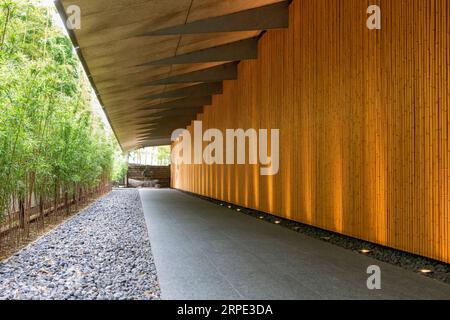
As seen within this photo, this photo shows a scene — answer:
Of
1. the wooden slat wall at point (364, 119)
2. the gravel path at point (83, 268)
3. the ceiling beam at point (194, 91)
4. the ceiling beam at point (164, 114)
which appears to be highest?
the ceiling beam at point (194, 91)

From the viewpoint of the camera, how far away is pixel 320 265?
135 inches

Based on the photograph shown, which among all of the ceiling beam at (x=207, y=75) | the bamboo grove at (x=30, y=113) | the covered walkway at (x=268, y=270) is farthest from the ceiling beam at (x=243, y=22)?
the ceiling beam at (x=207, y=75)

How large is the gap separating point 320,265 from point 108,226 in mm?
3969

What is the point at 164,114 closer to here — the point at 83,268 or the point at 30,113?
the point at 30,113

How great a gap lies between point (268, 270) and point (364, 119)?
6.92ft

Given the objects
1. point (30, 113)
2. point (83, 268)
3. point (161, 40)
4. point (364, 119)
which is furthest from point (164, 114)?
point (83, 268)

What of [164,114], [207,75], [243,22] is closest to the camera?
[243,22]

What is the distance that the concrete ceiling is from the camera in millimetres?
5117

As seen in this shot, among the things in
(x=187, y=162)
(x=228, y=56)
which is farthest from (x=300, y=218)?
(x=187, y=162)

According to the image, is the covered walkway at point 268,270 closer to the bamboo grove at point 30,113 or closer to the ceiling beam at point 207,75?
the bamboo grove at point 30,113

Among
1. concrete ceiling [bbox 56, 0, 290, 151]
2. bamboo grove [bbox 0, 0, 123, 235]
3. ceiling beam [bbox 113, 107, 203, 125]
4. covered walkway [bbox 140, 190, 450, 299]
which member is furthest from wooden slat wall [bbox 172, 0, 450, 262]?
ceiling beam [bbox 113, 107, 203, 125]

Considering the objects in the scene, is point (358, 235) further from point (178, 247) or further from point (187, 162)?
point (187, 162)

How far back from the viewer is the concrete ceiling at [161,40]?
5.12 metres

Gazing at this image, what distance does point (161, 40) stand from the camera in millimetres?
6535
